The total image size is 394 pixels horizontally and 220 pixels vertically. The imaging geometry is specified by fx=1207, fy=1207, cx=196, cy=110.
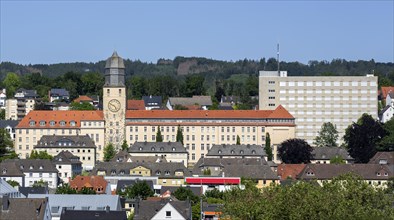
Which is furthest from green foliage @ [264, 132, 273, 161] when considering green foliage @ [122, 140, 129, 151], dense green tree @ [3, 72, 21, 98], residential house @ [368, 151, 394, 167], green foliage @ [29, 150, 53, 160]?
dense green tree @ [3, 72, 21, 98]

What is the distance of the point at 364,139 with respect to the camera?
129 meters

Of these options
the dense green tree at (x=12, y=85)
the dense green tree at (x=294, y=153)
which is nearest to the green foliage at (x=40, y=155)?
the dense green tree at (x=294, y=153)

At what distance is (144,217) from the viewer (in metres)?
78.8

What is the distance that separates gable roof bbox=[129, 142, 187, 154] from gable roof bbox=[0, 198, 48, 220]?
58.3 m

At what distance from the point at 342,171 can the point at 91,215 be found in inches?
1717

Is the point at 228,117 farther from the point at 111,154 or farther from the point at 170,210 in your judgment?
the point at 170,210

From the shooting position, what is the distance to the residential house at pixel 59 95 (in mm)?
186000

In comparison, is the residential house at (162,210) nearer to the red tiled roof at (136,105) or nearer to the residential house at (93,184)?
the residential house at (93,184)

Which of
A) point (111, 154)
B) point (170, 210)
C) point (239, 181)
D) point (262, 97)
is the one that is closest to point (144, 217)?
point (170, 210)

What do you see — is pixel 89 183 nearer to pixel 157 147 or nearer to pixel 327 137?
pixel 157 147

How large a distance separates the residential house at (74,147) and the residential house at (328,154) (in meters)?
24.0

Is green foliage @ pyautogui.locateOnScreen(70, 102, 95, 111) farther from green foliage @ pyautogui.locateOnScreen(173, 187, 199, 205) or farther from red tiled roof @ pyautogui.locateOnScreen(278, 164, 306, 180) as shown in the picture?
green foliage @ pyautogui.locateOnScreen(173, 187, 199, 205)

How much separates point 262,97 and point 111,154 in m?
25.2

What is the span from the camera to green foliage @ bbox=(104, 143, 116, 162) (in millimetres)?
130500
